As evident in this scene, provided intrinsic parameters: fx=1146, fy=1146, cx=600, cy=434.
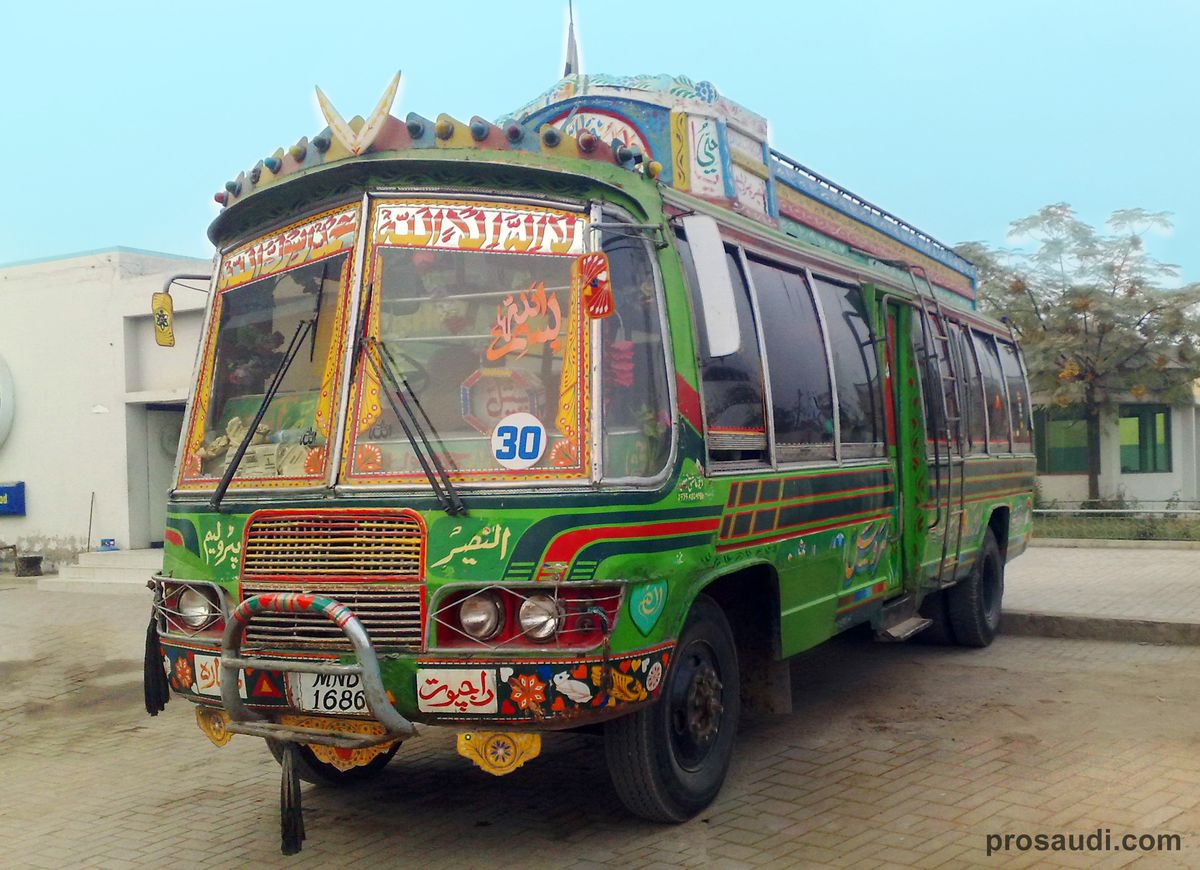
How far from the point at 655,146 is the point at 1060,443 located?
19700mm

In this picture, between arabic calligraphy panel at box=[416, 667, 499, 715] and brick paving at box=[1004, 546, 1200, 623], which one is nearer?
arabic calligraphy panel at box=[416, 667, 499, 715]

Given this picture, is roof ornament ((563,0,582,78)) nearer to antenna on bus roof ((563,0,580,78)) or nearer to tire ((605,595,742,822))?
antenna on bus roof ((563,0,580,78))

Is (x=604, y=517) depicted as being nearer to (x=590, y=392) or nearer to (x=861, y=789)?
(x=590, y=392)

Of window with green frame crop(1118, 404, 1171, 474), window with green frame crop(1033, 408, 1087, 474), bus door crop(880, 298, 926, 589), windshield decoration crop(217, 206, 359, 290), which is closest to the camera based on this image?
windshield decoration crop(217, 206, 359, 290)

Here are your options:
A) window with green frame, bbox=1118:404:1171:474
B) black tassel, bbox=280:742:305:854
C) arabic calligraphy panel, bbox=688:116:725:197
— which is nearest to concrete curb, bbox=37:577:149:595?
arabic calligraphy panel, bbox=688:116:725:197

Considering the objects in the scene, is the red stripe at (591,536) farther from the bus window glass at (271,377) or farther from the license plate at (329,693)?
the bus window glass at (271,377)

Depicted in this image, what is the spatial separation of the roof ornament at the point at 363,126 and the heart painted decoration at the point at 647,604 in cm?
210

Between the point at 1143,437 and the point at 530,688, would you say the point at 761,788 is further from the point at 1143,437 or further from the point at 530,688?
the point at 1143,437

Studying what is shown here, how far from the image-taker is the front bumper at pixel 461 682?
4.12 m

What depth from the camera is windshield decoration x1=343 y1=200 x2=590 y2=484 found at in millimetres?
4398

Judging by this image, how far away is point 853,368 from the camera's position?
22.5 feet

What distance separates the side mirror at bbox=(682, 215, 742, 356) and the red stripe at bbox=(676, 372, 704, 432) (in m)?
0.21

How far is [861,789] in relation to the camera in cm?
539

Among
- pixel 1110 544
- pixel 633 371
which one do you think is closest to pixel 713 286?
pixel 633 371
